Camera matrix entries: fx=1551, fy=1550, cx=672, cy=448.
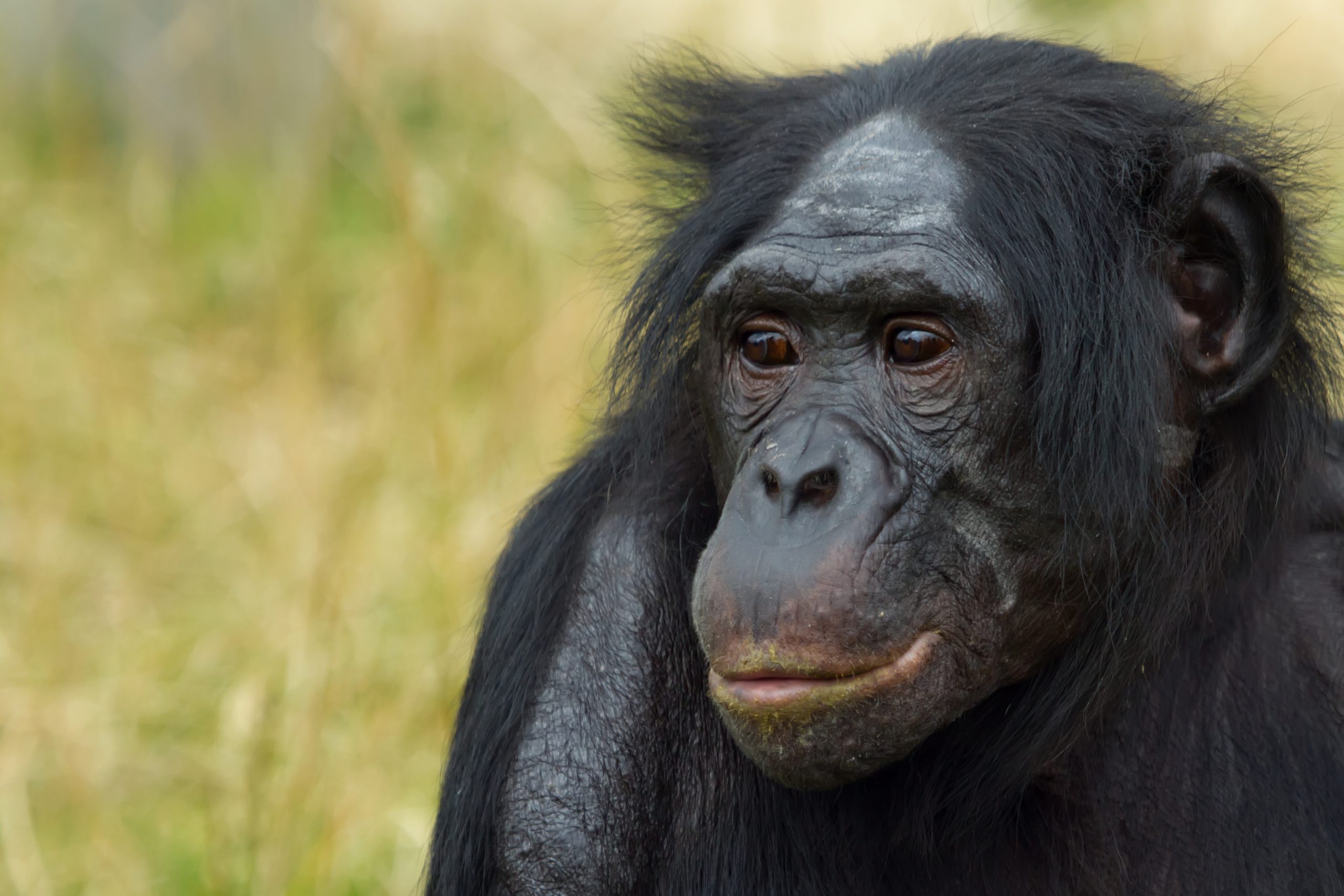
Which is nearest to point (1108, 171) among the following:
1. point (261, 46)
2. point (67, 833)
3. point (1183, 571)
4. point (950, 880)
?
point (1183, 571)

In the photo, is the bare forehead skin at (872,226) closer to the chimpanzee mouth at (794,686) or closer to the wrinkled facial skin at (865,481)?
the wrinkled facial skin at (865,481)

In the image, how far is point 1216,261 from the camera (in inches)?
130

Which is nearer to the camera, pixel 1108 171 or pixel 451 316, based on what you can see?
pixel 1108 171

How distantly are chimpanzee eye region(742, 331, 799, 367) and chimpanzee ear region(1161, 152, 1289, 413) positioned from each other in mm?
819

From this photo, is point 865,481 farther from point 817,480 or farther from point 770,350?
point 770,350

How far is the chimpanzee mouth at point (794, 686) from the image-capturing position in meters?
2.84

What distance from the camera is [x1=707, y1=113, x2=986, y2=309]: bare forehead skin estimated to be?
3.10 m

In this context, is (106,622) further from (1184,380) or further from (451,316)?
(1184,380)

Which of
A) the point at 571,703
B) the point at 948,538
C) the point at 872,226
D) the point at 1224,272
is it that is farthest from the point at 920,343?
the point at 571,703

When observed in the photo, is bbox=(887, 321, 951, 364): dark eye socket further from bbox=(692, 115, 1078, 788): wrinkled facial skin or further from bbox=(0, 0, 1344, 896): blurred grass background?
bbox=(0, 0, 1344, 896): blurred grass background

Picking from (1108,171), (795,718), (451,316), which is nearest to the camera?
(795,718)

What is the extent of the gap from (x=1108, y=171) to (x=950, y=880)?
156 centimetres

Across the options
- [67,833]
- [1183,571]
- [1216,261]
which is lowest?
[67,833]

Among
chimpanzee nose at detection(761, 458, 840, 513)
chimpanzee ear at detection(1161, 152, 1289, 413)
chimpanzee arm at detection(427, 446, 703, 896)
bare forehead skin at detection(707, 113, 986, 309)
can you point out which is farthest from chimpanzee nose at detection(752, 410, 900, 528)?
chimpanzee ear at detection(1161, 152, 1289, 413)
